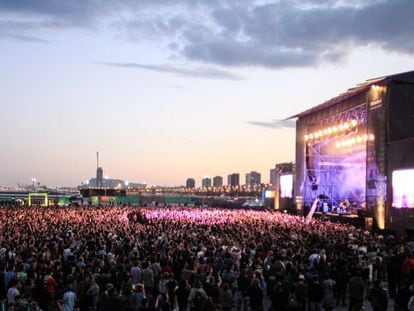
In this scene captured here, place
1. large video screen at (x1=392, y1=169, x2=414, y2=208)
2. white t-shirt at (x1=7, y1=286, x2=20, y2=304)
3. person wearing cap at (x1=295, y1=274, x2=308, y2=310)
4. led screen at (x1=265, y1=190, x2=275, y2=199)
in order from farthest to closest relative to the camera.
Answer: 1. led screen at (x1=265, y1=190, x2=275, y2=199)
2. large video screen at (x1=392, y1=169, x2=414, y2=208)
3. person wearing cap at (x1=295, y1=274, x2=308, y2=310)
4. white t-shirt at (x1=7, y1=286, x2=20, y2=304)

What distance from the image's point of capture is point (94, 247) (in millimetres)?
18359

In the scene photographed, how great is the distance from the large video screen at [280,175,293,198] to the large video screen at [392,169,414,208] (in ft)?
67.6

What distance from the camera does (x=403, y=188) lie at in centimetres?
2886

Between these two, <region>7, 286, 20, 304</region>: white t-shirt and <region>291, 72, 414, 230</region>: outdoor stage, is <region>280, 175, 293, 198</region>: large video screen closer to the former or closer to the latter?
<region>291, 72, 414, 230</region>: outdoor stage

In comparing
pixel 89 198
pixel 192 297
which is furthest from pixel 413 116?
pixel 89 198

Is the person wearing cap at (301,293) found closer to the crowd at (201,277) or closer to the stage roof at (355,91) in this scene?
the crowd at (201,277)

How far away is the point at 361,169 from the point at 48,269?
110ft

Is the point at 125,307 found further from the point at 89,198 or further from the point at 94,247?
the point at 89,198

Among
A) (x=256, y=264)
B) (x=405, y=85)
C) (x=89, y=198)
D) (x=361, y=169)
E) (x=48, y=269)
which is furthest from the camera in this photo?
(x=89, y=198)

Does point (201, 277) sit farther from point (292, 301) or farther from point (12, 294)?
point (12, 294)

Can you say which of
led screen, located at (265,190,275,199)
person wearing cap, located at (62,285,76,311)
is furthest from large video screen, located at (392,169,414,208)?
led screen, located at (265,190,275,199)

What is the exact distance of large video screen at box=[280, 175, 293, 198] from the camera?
166 ft

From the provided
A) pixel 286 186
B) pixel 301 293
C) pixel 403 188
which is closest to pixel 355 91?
pixel 403 188

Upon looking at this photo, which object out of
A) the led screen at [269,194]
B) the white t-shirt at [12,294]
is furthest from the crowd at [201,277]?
the led screen at [269,194]
